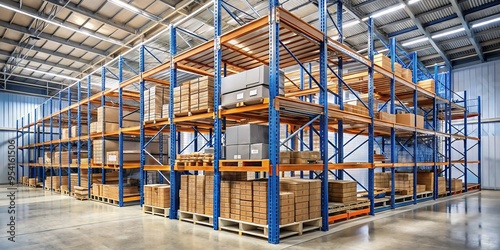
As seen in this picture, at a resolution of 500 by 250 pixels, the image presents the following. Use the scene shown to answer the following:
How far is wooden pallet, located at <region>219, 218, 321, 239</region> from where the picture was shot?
6387 mm

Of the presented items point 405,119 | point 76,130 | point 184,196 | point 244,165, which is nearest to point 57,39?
point 76,130

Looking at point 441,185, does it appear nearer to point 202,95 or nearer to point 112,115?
point 202,95

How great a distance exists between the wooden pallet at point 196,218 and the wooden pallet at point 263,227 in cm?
51

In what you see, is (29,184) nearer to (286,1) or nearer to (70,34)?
(70,34)

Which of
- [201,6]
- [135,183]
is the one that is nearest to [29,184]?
[135,183]

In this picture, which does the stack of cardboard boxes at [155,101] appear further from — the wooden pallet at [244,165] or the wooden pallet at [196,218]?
the wooden pallet at [244,165]

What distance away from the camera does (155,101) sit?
32.6 feet

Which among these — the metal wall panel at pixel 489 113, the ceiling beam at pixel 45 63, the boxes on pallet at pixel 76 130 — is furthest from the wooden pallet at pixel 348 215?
the ceiling beam at pixel 45 63

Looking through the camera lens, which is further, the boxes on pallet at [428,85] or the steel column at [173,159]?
the boxes on pallet at [428,85]

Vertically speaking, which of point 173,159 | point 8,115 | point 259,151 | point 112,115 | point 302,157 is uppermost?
point 8,115

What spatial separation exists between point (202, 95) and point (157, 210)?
378cm

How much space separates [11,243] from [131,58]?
43.5 ft

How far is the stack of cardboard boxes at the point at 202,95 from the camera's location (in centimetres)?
778

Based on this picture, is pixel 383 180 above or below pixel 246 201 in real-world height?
below
